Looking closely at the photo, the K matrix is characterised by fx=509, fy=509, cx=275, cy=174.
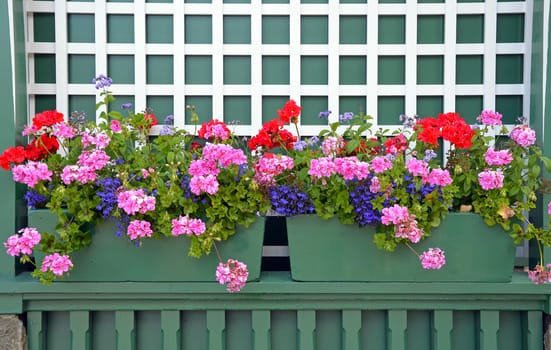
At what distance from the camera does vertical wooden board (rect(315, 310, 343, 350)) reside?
5.99ft

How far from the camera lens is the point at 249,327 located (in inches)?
72.3

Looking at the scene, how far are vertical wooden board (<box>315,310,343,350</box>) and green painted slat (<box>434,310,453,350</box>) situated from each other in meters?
0.33

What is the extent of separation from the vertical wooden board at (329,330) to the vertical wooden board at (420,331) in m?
0.25

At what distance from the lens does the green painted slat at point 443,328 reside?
178cm

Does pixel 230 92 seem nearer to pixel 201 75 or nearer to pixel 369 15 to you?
pixel 201 75

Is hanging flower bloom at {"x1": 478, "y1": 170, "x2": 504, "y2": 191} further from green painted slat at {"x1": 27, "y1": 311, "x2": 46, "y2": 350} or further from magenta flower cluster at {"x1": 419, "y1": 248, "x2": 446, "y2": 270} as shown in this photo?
green painted slat at {"x1": 27, "y1": 311, "x2": 46, "y2": 350}

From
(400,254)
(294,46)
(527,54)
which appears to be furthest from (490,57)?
(400,254)

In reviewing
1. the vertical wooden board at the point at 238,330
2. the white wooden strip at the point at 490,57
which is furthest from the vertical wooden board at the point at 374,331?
the white wooden strip at the point at 490,57

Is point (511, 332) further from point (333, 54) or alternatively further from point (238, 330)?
point (333, 54)

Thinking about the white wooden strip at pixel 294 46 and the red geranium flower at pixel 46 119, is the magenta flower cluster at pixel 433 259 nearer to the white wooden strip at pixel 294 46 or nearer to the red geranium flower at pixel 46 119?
the white wooden strip at pixel 294 46

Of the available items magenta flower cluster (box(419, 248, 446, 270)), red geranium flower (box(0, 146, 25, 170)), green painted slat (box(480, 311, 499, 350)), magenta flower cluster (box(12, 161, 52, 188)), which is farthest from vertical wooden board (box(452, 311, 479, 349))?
red geranium flower (box(0, 146, 25, 170))

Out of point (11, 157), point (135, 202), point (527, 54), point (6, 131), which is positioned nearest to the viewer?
point (135, 202)

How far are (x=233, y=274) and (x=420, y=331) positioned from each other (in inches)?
29.0

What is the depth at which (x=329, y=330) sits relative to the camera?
1827 mm
